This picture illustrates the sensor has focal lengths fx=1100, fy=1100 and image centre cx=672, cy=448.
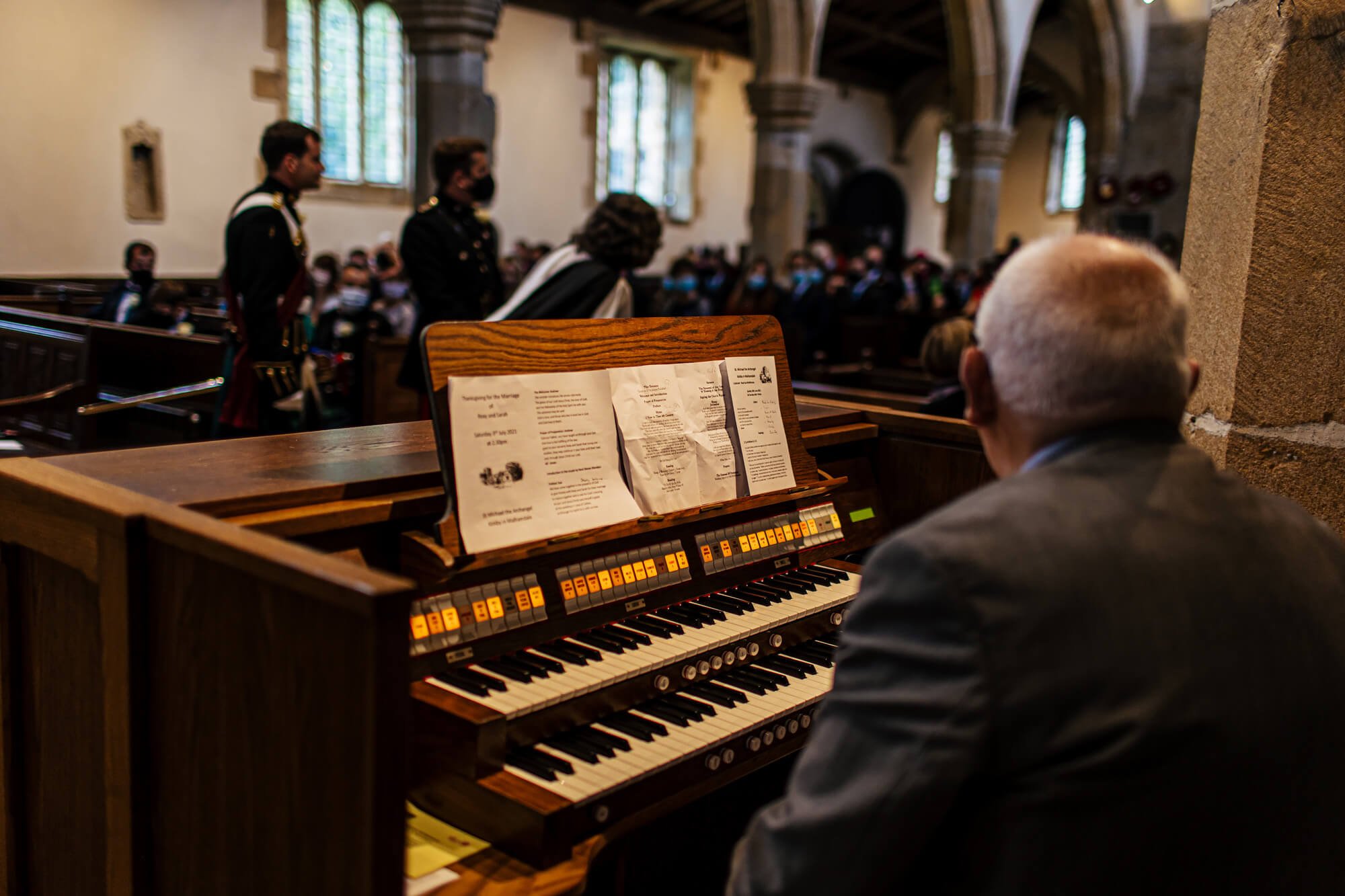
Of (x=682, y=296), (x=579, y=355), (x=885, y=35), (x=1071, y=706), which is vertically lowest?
(x=1071, y=706)

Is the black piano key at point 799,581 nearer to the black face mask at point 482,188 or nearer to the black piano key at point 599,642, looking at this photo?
the black piano key at point 599,642

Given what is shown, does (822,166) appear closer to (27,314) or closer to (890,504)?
(27,314)

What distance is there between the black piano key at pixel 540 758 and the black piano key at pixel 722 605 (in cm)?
57

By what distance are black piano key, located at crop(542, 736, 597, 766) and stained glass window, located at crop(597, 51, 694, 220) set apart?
14698 mm

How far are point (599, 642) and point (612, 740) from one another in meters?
0.23

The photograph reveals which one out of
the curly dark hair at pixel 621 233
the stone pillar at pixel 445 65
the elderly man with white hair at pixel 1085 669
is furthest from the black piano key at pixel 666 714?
the stone pillar at pixel 445 65

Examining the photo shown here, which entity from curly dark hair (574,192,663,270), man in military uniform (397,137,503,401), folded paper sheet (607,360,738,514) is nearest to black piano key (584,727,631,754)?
folded paper sheet (607,360,738,514)

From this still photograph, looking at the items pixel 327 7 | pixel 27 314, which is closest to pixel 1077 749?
pixel 27 314

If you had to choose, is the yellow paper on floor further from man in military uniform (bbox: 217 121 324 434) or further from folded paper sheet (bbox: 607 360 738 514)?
man in military uniform (bbox: 217 121 324 434)

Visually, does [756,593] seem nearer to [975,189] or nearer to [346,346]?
[346,346]

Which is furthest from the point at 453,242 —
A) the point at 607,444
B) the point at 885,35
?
the point at 885,35

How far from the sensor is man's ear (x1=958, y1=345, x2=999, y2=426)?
120 centimetres

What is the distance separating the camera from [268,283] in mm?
3953

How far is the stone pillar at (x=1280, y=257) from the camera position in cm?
203
